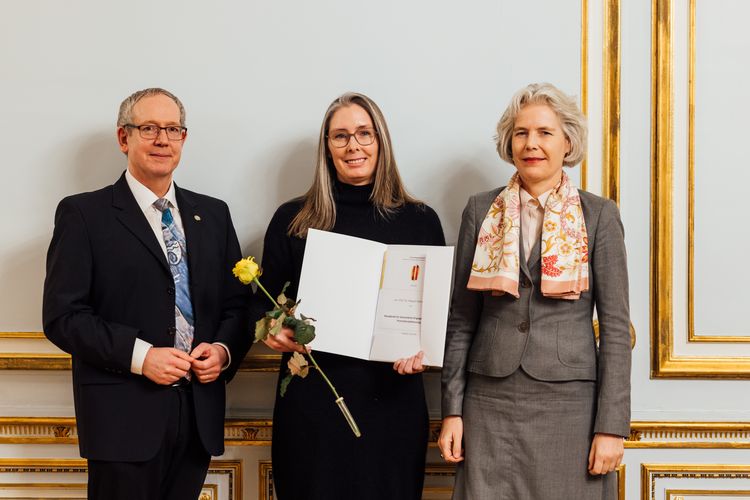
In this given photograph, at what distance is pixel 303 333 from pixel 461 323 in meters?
0.46

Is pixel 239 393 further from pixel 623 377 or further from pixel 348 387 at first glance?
pixel 623 377

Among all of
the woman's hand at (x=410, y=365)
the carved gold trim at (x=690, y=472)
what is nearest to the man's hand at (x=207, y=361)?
the woman's hand at (x=410, y=365)

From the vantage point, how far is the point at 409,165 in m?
2.41

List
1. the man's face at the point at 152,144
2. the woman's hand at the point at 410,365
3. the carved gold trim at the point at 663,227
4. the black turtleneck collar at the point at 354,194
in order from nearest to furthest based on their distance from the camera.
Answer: the woman's hand at the point at 410,365
the man's face at the point at 152,144
the black turtleneck collar at the point at 354,194
the carved gold trim at the point at 663,227

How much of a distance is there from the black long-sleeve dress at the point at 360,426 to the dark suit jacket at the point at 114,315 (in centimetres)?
24

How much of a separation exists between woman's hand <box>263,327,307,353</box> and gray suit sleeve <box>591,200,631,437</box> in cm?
80

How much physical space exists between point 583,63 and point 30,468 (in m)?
2.38

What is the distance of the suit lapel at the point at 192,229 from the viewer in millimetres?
1985

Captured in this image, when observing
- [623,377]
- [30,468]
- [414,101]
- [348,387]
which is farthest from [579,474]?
[30,468]

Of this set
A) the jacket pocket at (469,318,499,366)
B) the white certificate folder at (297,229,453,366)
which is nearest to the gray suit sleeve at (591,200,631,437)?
the jacket pocket at (469,318,499,366)

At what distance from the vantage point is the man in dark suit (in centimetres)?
186

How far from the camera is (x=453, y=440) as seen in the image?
1.87m

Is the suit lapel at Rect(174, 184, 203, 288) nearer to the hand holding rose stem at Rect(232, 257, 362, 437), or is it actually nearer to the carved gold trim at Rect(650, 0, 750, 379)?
the hand holding rose stem at Rect(232, 257, 362, 437)

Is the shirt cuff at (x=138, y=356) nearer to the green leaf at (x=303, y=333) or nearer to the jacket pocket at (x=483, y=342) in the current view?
the green leaf at (x=303, y=333)
